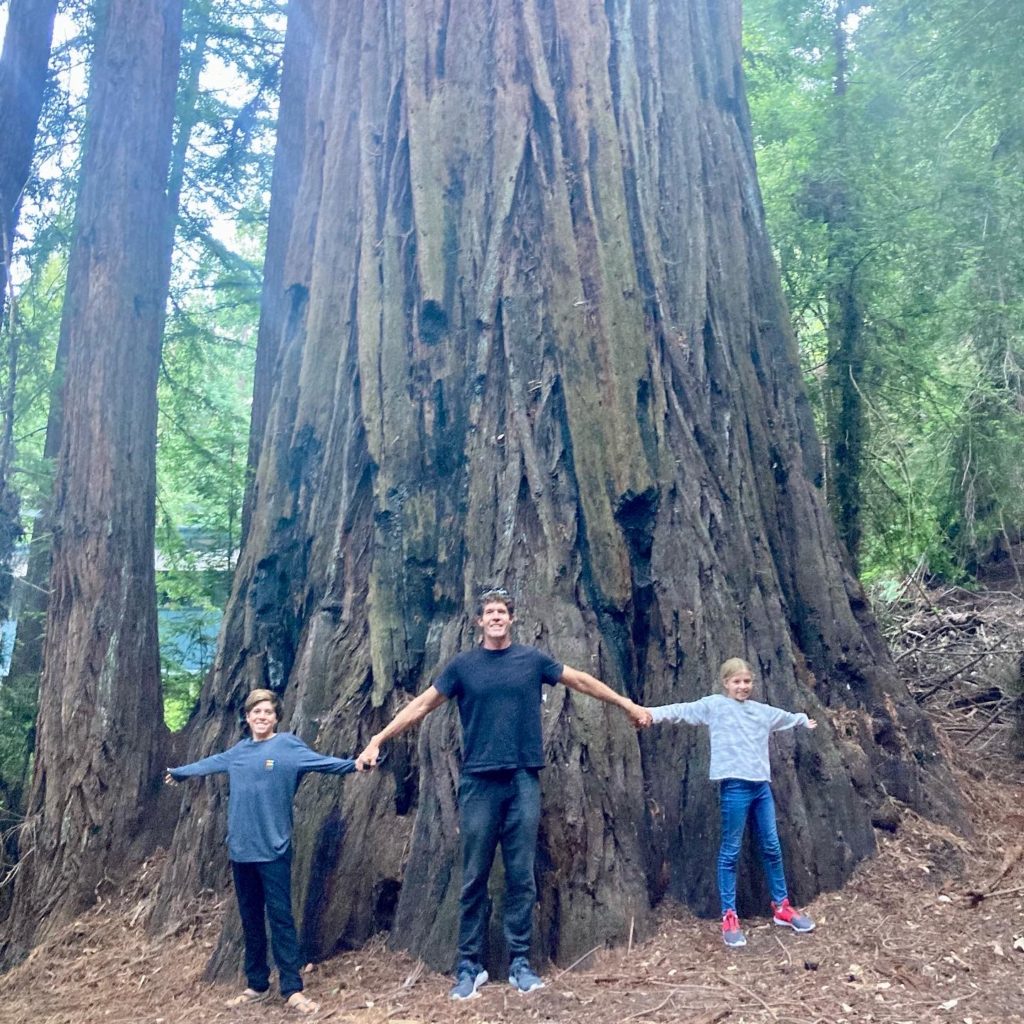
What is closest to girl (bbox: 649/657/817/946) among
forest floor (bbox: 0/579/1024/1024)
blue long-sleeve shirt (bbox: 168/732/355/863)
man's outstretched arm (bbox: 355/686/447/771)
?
forest floor (bbox: 0/579/1024/1024)

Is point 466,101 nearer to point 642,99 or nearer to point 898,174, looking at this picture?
point 642,99

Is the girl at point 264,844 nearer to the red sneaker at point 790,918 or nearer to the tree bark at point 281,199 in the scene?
the red sneaker at point 790,918

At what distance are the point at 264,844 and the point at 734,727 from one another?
2432mm

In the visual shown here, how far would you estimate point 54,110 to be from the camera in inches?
421

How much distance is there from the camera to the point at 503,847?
4977mm

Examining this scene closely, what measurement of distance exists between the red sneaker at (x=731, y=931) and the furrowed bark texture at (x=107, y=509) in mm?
4481

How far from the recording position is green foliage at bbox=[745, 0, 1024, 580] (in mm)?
10406

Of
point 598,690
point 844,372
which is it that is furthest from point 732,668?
point 844,372

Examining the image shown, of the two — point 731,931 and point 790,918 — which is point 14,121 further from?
point 790,918

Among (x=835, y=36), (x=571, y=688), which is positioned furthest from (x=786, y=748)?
(x=835, y=36)

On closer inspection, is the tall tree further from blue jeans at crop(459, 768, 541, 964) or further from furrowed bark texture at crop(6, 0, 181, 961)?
blue jeans at crop(459, 768, 541, 964)

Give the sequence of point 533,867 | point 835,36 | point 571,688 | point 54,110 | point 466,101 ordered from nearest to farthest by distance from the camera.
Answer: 1. point 533,867
2. point 571,688
3. point 466,101
4. point 54,110
5. point 835,36

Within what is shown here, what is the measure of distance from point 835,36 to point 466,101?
7.03 metres

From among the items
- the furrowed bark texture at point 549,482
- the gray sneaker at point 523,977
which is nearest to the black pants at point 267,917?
the furrowed bark texture at point 549,482
